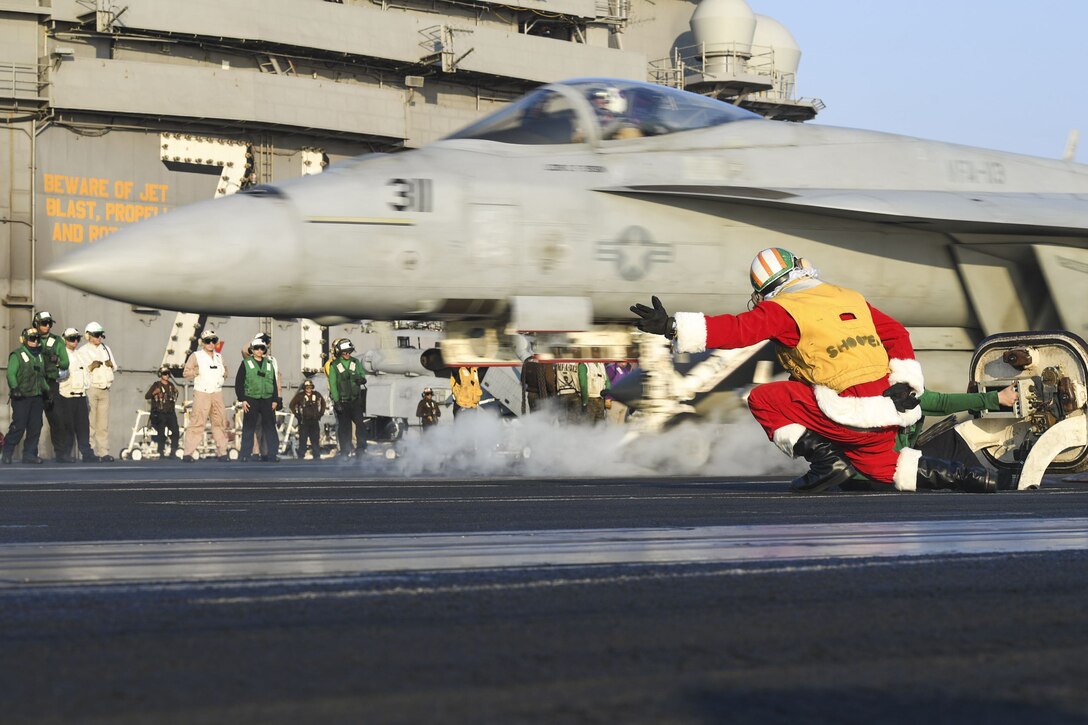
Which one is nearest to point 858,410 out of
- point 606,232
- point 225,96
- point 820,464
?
point 820,464

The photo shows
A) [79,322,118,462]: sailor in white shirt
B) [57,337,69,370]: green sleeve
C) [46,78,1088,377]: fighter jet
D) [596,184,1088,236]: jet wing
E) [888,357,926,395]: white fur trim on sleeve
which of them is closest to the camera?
[888,357,926,395]: white fur trim on sleeve

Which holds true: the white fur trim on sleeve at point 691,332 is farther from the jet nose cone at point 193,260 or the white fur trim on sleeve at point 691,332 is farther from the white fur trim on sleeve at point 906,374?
the jet nose cone at point 193,260

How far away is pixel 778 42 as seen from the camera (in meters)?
46.5

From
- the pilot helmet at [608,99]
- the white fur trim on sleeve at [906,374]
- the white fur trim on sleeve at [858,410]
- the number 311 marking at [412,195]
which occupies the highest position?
the pilot helmet at [608,99]

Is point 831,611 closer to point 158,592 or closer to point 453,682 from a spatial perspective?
point 453,682

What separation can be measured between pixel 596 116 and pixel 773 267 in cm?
330

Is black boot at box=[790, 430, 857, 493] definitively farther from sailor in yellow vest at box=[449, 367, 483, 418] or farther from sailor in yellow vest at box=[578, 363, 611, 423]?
sailor in yellow vest at box=[449, 367, 483, 418]

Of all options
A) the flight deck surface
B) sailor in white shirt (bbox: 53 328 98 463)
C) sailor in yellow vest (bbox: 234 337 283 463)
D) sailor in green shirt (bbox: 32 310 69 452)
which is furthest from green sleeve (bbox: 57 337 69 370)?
the flight deck surface

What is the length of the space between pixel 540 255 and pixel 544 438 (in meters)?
2.64

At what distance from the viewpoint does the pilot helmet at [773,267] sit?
7934 mm

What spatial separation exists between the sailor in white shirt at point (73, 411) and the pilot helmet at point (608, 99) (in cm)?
1042

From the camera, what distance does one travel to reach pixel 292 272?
953 cm

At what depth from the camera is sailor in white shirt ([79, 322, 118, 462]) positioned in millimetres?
19406

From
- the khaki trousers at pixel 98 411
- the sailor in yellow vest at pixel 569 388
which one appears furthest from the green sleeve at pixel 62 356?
the sailor in yellow vest at pixel 569 388
